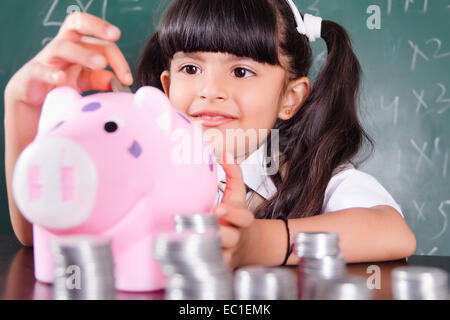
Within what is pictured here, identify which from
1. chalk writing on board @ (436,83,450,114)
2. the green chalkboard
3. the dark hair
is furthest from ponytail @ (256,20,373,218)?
chalk writing on board @ (436,83,450,114)

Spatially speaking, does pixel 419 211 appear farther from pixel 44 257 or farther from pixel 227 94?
pixel 44 257

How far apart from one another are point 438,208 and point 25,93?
4.55 ft

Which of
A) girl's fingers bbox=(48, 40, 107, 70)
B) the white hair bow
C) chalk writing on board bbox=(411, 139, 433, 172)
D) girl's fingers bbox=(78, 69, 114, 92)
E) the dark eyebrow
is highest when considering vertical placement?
the white hair bow

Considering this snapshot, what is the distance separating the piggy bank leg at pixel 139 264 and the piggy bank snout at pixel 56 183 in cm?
7

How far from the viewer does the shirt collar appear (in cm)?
118

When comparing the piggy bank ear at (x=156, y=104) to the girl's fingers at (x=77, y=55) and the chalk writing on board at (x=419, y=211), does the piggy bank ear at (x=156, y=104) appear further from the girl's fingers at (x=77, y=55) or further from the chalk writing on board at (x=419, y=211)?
the chalk writing on board at (x=419, y=211)

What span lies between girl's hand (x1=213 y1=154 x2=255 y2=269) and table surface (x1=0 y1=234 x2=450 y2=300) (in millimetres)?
90

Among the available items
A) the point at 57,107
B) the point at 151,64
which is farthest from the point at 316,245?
the point at 151,64

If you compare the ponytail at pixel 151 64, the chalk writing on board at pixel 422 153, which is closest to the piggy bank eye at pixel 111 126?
the ponytail at pixel 151 64

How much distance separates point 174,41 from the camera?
1099 millimetres

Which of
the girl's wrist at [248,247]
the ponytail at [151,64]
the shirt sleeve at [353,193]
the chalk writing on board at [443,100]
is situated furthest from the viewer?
the chalk writing on board at [443,100]

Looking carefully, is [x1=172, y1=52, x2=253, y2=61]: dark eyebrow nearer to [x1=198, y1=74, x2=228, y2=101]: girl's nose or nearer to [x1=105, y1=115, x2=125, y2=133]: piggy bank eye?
[x1=198, y1=74, x2=228, y2=101]: girl's nose

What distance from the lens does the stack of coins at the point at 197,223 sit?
0.49 metres
